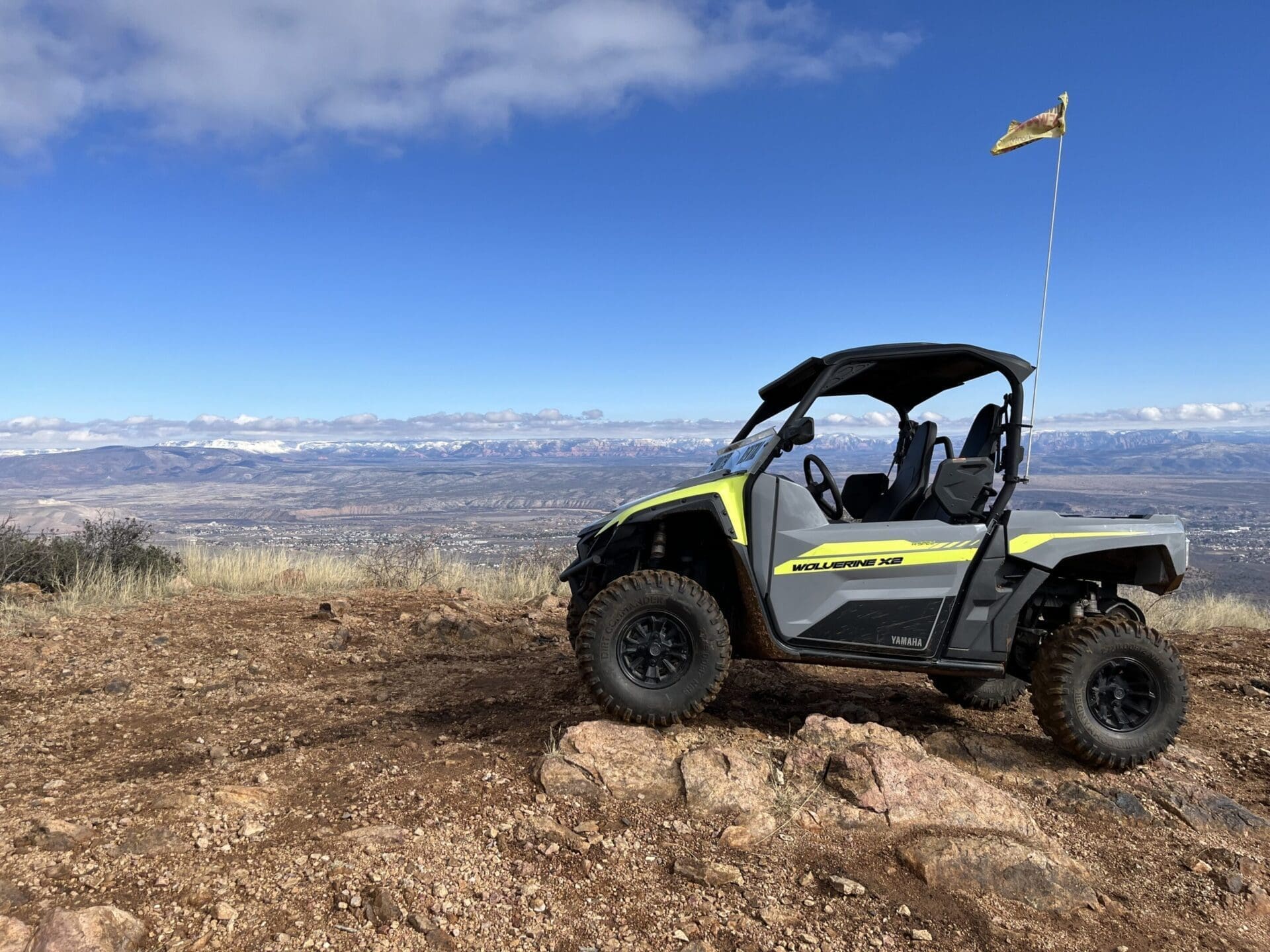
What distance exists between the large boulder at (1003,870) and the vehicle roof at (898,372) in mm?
2538

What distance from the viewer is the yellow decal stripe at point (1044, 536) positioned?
4.21 metres

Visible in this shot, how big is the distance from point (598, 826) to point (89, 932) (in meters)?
1.85

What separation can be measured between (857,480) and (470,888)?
164 inches

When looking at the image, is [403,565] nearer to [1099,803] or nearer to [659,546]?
[659,546]

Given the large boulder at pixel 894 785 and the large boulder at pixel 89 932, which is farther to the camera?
the large boulder at pixel 894 785

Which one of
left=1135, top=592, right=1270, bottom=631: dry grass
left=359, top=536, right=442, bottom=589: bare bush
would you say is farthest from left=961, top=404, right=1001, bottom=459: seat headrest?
left=359, top=536, right=442, bottom=589: bare bush

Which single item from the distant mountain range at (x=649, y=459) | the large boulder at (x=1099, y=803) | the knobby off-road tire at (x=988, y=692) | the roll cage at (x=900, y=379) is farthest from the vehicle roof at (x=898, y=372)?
the distant mountain range at (x=649, y=459)

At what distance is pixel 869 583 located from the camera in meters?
4.17

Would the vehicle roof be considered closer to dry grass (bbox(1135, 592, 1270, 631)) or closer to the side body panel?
the side body panel

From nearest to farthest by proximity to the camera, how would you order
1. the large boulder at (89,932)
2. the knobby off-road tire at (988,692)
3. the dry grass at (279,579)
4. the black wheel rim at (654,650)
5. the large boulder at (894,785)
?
the large boulder at (89,932) < the large boulder at (894,785) < the black wheel rim at (654,650) < the knobby off-road tire at (988,692) < the dry grass at (279,579)

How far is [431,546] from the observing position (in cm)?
1323

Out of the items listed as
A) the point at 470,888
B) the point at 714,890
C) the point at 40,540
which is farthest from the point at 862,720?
the point at 40,540

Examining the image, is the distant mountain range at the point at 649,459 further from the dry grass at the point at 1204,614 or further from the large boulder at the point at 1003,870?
the large boulder at the point at 1003,870

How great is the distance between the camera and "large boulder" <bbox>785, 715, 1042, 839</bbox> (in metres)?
3.44
